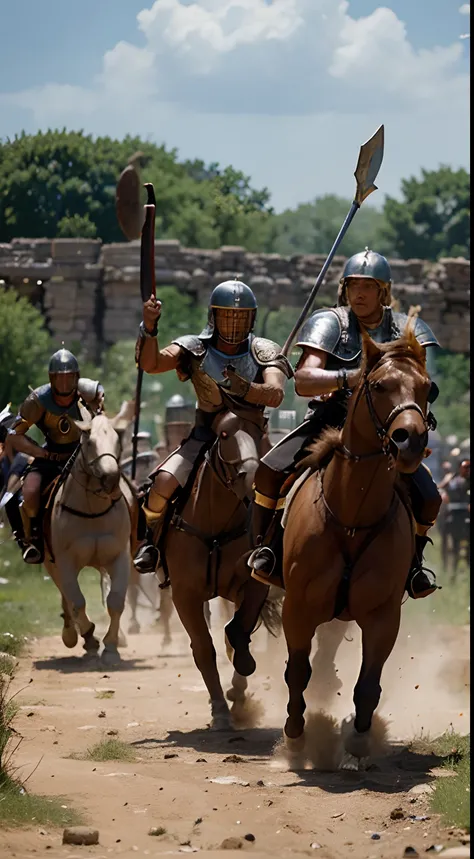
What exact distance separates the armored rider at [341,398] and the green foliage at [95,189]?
6.45 metres

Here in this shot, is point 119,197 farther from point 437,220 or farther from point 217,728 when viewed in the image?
point 437,220

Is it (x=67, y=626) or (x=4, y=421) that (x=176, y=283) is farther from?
(x=4, y=421)

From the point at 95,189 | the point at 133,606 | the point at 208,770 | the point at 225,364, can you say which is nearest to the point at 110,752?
the point at 208,770

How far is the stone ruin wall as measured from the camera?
104ft

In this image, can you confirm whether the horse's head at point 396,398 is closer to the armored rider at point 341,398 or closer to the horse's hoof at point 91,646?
the armored rider at point 341,398

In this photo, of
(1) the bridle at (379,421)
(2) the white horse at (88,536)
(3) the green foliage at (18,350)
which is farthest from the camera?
(3) the green foliage at (18,350)

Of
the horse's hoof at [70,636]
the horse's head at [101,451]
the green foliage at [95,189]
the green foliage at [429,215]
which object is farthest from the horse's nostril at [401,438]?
the green foliage at [429,215]

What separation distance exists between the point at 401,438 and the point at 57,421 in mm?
6817

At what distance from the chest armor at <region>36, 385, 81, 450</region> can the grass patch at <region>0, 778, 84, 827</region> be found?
6011mm

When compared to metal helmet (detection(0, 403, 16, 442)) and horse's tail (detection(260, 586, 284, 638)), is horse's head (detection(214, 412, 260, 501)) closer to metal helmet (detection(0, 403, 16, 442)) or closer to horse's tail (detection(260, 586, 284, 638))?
horse's tail (detection(260, 586, 284, 638))

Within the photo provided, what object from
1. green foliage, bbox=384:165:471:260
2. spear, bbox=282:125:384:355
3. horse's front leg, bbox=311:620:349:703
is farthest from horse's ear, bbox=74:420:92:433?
green foliage, bbox=384:165:471:260

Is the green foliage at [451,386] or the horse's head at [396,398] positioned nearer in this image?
the horse's head at [396,398]

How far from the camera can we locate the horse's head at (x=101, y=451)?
13273 mm

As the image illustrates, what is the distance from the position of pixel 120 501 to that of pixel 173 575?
3.93m
